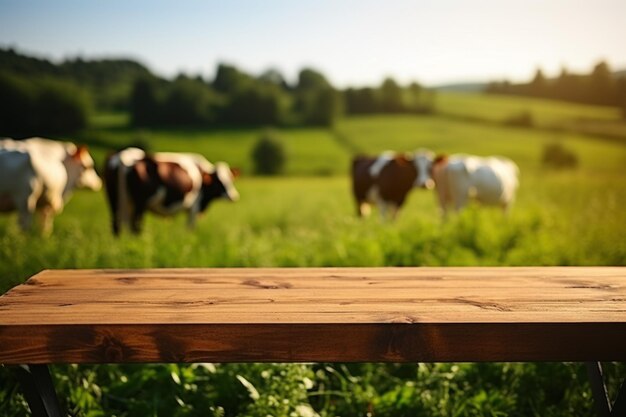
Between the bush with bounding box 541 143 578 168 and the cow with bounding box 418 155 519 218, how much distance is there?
17.7 m

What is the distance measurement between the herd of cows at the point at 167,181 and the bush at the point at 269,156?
19787 millimetres

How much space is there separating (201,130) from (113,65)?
4911 millimetres

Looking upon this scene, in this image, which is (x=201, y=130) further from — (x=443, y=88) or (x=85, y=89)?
(x=443, y=88)

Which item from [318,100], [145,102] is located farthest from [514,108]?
[145,102]

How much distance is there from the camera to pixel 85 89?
25.7 metres

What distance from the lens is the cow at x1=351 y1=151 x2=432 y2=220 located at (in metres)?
9.45

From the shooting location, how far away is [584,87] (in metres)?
25.0

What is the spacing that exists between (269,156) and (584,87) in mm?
14428

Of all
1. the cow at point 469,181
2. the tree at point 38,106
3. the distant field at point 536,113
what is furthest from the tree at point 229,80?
the cow at point 469,181

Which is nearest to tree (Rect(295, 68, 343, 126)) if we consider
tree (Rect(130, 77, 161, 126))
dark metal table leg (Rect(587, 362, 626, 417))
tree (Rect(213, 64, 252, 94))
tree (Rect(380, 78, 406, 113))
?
tree (Rect(380, 78, 406, 113))

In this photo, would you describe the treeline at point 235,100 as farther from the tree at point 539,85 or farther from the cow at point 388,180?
the cow at point 388,180

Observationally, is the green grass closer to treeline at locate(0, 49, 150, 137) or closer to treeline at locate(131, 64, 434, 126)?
treeline at locate(131, 64, 434, 126)

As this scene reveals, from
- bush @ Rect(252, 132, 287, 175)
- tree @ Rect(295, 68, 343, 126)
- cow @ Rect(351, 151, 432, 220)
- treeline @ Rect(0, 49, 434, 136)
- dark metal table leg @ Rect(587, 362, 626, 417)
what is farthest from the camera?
tree @ Rect(295, 68, 343, 126)

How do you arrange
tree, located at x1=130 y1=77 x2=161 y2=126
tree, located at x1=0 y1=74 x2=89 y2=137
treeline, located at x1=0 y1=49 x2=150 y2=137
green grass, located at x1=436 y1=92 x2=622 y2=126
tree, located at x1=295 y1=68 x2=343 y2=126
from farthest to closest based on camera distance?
tree, located at x1=295 y1=68 x2=343 y2=126, tree, located at x1=130 y1=77 x2=161 y2=126, green grass, located at x1=436 y1=92 x2=622 y2=126, tree, located at x1=0 y1=74 x2=89 y2=137, treeline, located at x1=0 y1=49 x2=150 y2=137
